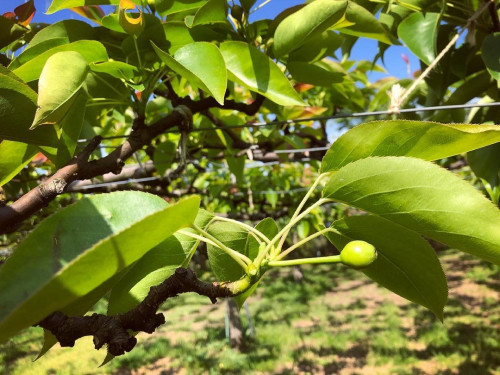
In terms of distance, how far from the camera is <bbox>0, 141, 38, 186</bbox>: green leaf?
1.99 ft

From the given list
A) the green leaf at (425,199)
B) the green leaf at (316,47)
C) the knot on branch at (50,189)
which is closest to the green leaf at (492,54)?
the green leaf at (316,47)

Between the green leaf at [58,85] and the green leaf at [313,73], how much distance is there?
463mm

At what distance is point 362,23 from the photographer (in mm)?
836

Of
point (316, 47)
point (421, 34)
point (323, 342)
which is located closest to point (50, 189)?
point (316, 47)

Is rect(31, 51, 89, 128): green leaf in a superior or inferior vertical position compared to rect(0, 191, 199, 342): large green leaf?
superior

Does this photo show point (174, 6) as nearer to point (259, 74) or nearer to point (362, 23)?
point (259, 74)

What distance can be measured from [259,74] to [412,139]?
0.33m

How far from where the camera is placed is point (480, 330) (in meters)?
4.18

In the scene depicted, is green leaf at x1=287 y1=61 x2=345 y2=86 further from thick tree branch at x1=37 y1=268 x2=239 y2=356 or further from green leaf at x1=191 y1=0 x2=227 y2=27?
thick tree branch at x1=37 y1=268 x2=239 y2=356

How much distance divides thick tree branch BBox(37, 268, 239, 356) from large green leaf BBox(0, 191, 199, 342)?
11cm

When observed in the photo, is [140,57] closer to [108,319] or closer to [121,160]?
[121,160]

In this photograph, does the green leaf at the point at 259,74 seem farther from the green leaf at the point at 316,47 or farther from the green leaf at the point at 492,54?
the green leaf at the point at 492,54

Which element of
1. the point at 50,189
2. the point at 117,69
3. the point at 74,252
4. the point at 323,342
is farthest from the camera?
the point at 323,342

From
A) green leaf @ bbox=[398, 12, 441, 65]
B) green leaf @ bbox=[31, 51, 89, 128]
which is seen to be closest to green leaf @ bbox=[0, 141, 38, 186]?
green leaf @ bbox=[31, 51, 89, 128]
